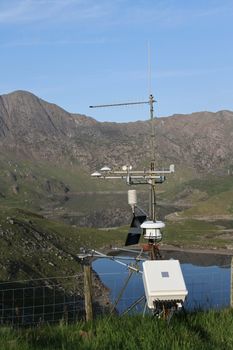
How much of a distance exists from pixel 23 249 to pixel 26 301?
32811 mm

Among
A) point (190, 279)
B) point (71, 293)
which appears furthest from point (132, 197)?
point (190, 279)

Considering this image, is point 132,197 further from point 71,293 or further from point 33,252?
point 33,252

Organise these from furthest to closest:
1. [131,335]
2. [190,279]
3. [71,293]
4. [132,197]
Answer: [190,279]
[71,293]
[132,197]
[131,335]

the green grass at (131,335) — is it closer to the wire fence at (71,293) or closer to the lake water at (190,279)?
the wire fence at (71,293)

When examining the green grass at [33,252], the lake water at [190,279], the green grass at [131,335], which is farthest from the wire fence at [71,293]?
the green grass at [131,335]

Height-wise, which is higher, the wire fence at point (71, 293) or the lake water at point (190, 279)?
the wire fence at point (71, 293)

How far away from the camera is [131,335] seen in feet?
43.2

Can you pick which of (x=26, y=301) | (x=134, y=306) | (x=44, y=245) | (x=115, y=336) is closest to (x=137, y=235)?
(x=134, y=306)

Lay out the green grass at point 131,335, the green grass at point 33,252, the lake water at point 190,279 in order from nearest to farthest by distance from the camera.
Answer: the green grass at point 131,335 → the lake water at point 190,279 → the green grass at point 33,252

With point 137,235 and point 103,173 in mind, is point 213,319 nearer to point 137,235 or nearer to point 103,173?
point 137,235

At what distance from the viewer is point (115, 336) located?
13250 mm

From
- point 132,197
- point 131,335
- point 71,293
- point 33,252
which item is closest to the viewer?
point 131,335

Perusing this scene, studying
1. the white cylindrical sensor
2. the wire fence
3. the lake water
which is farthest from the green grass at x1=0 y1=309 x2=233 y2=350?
the lake water

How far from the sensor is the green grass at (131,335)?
12.6 metres
